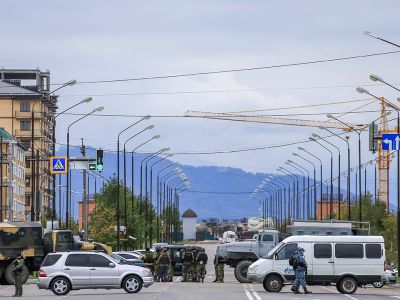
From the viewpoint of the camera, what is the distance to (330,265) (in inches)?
2158

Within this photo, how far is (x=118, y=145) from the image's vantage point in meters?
106

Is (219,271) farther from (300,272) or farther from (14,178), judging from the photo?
(14,178)

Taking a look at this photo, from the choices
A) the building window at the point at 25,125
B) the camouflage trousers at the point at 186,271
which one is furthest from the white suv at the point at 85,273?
the building window at the point at 25,125

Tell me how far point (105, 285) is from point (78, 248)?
26298 millimetres

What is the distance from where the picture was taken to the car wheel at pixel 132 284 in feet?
171

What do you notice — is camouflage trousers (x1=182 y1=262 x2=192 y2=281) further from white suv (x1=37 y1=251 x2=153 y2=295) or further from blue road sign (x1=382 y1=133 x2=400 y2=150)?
white suv (x1=37 y1=251 x2=153 y2=295)

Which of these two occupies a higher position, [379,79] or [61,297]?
[379,79]

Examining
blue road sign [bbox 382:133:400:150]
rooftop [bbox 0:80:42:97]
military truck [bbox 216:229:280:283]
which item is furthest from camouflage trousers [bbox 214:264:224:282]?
rooftop [bbox 0:80:42:97]

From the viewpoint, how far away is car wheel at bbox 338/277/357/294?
178ft

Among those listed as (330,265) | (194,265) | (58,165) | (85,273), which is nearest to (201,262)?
(194,265)

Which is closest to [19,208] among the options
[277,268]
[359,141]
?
[359,141]

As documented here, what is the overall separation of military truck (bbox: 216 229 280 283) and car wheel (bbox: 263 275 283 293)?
40.9 feet

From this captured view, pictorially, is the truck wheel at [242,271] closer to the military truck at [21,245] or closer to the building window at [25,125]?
the military truck at [21,245]

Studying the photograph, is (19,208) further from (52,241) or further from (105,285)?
(105,285)
